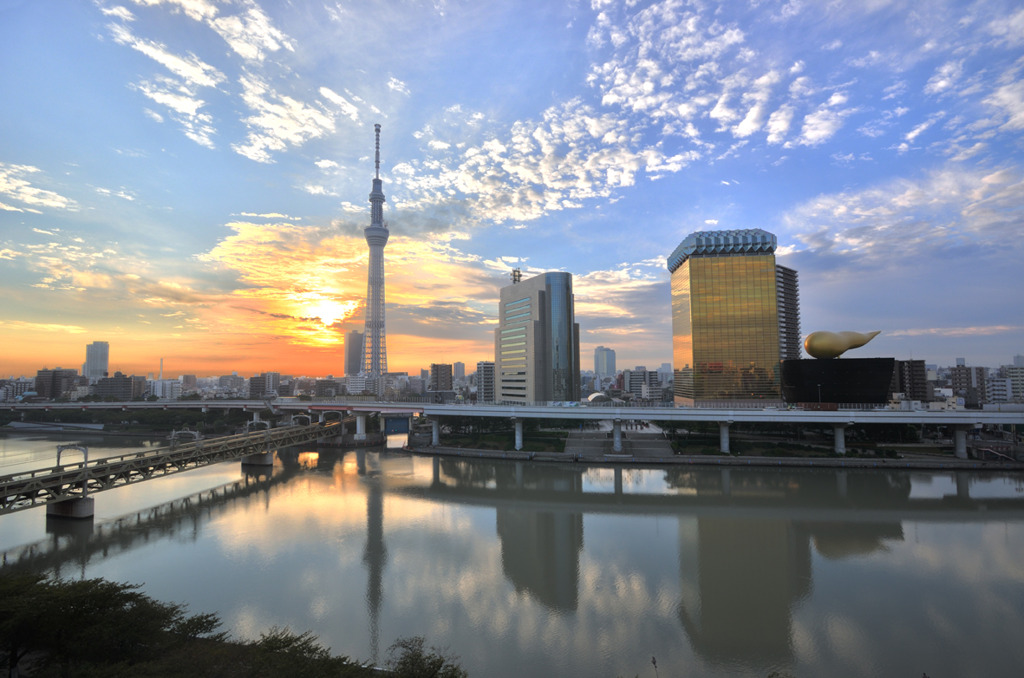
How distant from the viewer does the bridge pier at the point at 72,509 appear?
19.7 m

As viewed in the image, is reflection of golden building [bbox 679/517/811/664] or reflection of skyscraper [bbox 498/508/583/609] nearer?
reflection of golden building [bbox 679/517/811/664]

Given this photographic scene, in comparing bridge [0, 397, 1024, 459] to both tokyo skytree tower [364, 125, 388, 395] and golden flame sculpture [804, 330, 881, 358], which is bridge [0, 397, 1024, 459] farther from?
tokyo skytree tower [364, 125, 388, 395]

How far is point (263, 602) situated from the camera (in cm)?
1266

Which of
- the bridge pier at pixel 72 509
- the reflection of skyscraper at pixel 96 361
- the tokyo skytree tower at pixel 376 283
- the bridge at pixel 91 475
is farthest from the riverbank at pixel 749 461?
the reflection of skyscraper at pixel 96 361

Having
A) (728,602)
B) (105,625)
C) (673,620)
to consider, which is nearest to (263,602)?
(105,625)

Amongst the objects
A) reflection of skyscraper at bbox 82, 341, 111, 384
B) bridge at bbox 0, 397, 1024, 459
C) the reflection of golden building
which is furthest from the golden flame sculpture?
reflection of skyscraper at bbox 82, 341, 111, 384

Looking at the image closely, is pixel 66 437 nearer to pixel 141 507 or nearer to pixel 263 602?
pixel 141 507

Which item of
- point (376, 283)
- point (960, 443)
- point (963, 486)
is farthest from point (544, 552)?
point (376, 283)

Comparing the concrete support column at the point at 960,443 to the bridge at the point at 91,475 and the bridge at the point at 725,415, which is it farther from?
the bridge at the point at 91,475

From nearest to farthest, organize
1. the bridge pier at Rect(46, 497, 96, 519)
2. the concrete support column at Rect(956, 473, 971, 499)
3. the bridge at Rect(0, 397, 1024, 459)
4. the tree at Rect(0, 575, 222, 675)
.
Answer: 1. the tree at Rect(0, 575, 222, 675)
2. the bridge pier at Rect(46, 497, 96, 519)
3. the concrete support column at Rect(956, 473, 971, 499)
4. the bridge at Rect(0, 397, 1024, 459)

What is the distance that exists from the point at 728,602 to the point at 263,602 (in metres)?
12.8

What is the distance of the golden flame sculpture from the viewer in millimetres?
39781

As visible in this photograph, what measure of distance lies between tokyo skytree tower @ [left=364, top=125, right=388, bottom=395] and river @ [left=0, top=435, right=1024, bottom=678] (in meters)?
65.0

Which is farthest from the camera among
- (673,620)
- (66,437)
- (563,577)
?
(66,437)
